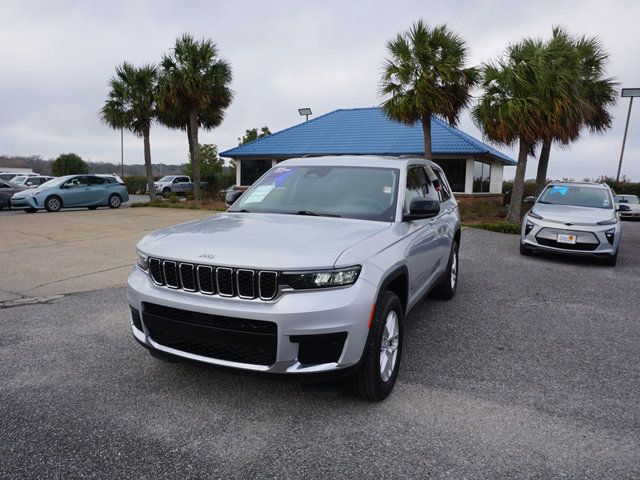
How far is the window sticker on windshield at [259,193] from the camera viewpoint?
4309 mm

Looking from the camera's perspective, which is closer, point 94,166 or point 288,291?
point 288,291

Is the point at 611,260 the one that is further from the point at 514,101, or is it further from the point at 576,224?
the point at 514,101

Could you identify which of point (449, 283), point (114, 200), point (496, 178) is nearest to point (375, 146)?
point (496, 178)

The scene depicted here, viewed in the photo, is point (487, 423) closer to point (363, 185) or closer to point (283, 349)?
point (283, 349)

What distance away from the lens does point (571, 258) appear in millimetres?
9750

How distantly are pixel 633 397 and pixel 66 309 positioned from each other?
18.3ft

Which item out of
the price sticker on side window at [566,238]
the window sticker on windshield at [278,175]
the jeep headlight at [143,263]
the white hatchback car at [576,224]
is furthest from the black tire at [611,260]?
the jeep headlight at [143,263]

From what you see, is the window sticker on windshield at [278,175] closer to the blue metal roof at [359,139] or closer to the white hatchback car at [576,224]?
the white hatchback car at [576,224]

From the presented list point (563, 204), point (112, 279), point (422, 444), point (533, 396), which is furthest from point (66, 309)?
point (563, 204)

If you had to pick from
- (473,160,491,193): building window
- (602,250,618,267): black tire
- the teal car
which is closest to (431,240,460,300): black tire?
(602,250,618,267): black tire

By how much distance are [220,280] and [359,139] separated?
22522mm

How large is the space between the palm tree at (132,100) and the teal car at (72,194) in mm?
4361

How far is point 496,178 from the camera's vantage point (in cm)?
2769

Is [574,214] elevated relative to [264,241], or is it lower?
lower
